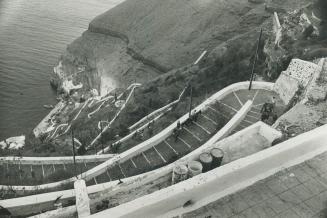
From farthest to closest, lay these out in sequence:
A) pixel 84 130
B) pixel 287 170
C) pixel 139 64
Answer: pixel 139 64 → pixel 84 130 → pixel 287 170

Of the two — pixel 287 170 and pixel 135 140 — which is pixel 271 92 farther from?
pixel 287 170

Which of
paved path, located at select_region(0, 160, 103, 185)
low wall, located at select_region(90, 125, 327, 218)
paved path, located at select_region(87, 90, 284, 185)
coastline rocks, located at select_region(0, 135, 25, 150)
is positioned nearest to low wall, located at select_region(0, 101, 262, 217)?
low wall, located at select_region(90, 125, 327, 218)

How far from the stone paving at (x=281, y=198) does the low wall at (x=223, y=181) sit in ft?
0.51

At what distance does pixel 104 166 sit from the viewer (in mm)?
14609

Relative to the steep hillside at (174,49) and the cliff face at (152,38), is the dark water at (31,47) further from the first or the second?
the cliff face at (152,38)

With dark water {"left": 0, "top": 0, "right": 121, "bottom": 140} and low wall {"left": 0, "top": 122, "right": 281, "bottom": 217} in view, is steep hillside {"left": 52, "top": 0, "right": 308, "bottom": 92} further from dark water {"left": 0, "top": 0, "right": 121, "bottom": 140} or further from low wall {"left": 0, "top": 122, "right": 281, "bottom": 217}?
low wall {"left": 0, "top": 122, "right": 281, "bottom": 217}

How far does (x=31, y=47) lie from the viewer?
46094mm

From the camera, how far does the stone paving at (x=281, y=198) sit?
286 inches

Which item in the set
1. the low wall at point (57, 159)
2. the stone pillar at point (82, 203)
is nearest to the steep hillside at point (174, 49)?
the low wall at point (57, 159)

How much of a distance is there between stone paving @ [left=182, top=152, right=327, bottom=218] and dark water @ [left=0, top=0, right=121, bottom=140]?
2903 cm

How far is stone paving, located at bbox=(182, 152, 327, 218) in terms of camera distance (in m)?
7.27

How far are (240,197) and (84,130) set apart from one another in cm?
2103

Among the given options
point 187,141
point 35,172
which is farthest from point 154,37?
point 187,141

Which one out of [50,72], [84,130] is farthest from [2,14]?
[84,130]
